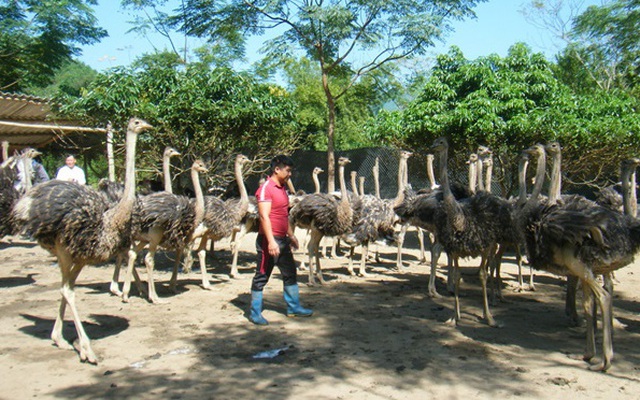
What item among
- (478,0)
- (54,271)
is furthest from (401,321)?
(478,0)

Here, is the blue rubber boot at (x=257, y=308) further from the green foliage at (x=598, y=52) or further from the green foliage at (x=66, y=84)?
the green foliage at (x=598, y=52)

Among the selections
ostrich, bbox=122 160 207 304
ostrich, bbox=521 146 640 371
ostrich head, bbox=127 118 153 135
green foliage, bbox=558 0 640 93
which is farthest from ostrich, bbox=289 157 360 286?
green foliage, bbox=558 0 640 93

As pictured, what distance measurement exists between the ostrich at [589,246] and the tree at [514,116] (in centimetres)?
621

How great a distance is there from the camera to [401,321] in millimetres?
6652

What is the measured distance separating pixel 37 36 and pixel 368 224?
1299 cm

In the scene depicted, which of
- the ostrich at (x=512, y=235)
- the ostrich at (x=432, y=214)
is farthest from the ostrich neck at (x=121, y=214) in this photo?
the ostrich at (x=512, y=235)

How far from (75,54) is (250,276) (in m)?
12.4

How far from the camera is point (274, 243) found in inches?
246

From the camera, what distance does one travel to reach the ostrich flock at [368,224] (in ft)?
16.5

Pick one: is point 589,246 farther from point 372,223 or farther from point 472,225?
point 372,223

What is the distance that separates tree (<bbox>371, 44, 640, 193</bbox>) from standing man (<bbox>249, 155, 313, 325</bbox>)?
5.81 m

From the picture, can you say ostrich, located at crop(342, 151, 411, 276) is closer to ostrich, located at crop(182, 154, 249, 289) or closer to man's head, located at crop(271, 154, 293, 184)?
ostrich, located at crop(182, 154, 249, 289)

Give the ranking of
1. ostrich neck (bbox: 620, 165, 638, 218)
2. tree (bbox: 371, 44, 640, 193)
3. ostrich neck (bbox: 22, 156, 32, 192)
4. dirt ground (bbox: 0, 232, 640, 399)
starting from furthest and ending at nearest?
1. tree (bbox: 371, 44, 640, 193)
2. ostrich neck (bbox: 22, 156, 32, 192)
3. ostrich neck (bbox: 620, 165, 638, 218)
4. dirt ground (bbox: 0, 232, 640, 399)

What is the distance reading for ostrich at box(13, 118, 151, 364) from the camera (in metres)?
5.10
